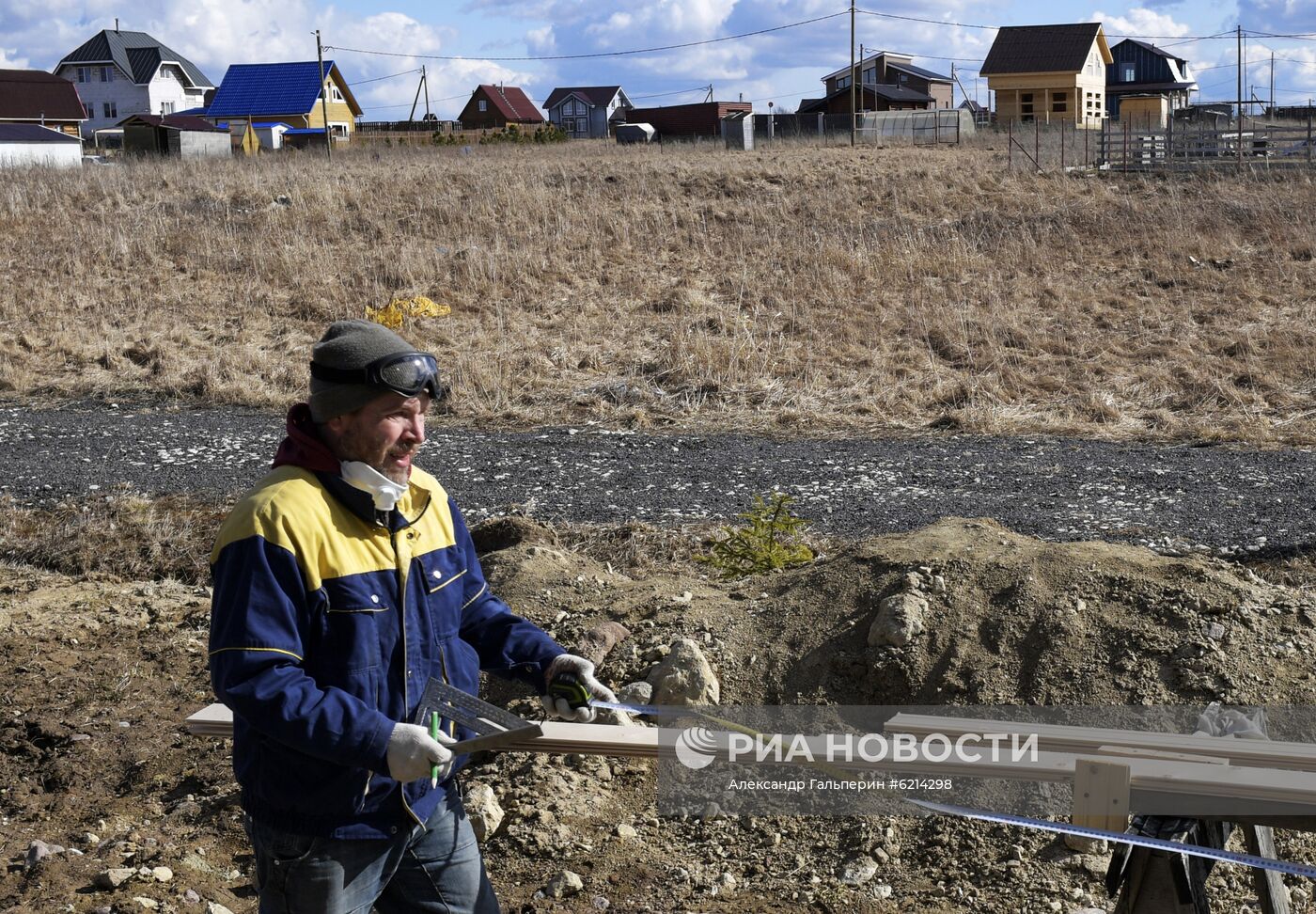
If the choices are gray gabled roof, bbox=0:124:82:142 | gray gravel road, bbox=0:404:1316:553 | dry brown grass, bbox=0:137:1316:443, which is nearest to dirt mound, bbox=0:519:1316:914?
gray gravel road, bbox=0:404:1316:553

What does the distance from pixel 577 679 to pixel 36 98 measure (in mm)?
61215

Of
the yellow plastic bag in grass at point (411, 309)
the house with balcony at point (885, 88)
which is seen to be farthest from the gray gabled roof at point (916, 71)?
the yellow plastic bag in grass at point (411, 309)

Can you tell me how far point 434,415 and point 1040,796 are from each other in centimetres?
A: 814

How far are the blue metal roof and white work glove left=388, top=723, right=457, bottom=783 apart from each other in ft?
199

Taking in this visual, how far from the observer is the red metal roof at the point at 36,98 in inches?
2116

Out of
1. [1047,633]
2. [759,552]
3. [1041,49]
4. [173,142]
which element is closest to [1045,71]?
[1041,49]

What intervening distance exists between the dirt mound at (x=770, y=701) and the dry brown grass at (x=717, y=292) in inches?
224

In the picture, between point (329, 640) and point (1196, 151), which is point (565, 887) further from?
point (1196, 151)

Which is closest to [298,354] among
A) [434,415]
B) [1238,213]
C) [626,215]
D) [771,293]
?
[434,415]

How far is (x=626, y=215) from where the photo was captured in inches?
732

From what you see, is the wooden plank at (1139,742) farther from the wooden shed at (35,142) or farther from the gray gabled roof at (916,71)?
the gray gabled roof at (916,71)

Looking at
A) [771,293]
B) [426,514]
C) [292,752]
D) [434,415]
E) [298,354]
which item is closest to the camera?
[292,752]

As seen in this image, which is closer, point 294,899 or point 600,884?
point 294,899

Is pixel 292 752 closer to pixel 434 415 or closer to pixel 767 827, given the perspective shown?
pixel 767 827
